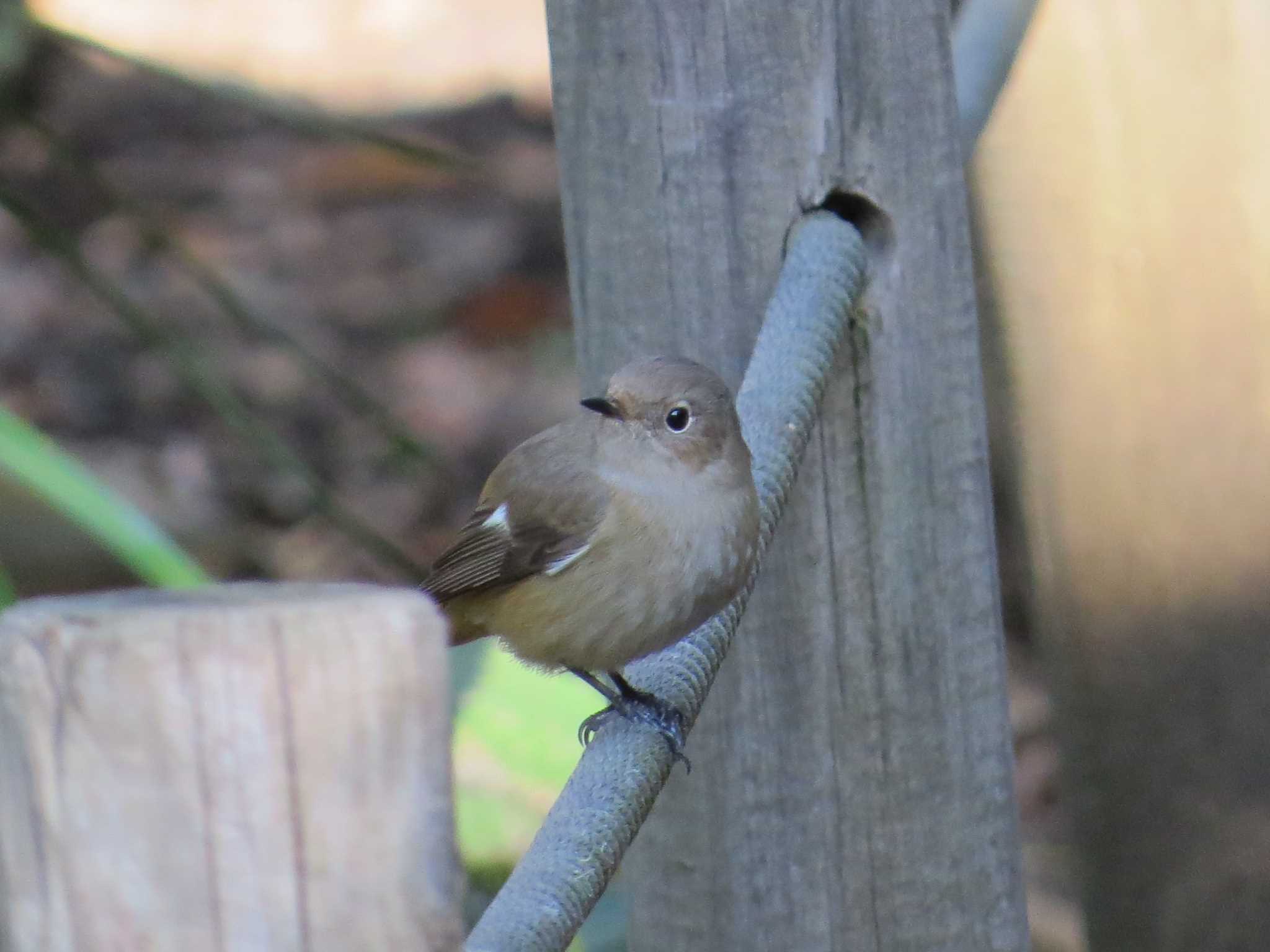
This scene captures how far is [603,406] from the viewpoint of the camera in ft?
8.16

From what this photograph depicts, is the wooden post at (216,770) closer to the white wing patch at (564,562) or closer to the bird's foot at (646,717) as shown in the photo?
the bird's foot at (646,717)

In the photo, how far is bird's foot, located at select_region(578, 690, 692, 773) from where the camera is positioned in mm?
2150

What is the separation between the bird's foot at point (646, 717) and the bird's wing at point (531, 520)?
25 centimetres

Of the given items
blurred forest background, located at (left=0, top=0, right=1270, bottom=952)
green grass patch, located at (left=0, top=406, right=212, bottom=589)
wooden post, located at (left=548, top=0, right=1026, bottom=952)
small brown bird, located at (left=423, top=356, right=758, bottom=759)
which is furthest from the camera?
blurred forest background, located at (left=0, top=0, right=1270, bottom=952)

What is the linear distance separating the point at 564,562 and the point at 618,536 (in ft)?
0.36

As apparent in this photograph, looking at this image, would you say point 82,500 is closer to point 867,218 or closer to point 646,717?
point 646,717

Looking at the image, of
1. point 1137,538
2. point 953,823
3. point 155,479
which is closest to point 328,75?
point 155,479

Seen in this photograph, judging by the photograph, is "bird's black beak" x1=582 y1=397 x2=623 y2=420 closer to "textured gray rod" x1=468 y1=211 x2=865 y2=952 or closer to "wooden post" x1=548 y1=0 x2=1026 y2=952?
"wooden post" x1=548 y1=0 x2=1026 y2=952

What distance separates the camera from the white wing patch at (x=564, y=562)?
268cm

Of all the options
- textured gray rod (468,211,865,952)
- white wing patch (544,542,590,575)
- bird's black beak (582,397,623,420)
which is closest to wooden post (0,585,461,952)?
textured gray rod (468,211,865,952)

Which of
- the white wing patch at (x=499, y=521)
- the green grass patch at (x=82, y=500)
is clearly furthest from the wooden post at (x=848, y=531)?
the green grass patch at (x=82, y=500)

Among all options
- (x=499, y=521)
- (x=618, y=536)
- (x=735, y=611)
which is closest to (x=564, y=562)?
(x=618, y=536)

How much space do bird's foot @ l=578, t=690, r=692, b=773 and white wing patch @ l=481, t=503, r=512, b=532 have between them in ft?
1.13

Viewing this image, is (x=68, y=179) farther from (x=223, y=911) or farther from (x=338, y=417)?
(x=223, y=911)
